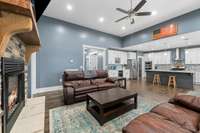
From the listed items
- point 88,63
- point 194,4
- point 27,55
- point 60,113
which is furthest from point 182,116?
point 88,63

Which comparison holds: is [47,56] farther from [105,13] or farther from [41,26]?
[105,13]

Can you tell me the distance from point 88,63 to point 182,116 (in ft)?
18.0

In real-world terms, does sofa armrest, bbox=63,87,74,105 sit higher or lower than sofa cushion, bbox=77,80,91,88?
lower

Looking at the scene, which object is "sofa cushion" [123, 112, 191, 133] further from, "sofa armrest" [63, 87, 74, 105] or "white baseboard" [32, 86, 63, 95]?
"white baseboard" [32, 86, 63, 95]

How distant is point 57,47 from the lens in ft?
16.3

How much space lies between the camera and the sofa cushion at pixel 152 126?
114 cm

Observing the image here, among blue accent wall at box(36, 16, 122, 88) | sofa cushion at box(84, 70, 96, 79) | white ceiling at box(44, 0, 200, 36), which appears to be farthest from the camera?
blue accent wall at box(36, 16, 122, 88)

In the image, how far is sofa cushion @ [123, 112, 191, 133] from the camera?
3.74ft

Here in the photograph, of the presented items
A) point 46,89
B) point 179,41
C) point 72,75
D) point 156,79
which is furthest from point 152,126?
point 179,41

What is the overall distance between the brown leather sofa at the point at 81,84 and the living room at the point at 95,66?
3cm

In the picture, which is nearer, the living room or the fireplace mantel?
the fireplace mantel

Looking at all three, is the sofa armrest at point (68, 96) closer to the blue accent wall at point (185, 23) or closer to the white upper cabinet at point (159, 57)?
the blue accent wall at point (185, 23)

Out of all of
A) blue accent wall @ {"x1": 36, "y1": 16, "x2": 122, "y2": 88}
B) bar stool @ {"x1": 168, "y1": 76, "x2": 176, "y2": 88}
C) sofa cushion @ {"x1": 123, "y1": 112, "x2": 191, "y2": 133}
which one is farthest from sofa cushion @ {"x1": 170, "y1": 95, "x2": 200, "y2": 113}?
blue accent wall @ {"x1": 36, "y1": 16, "x2": 122, "y2": 88}

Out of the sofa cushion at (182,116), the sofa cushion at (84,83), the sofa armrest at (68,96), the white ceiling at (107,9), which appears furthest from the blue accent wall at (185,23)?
the sofa armrest at (68,96)
